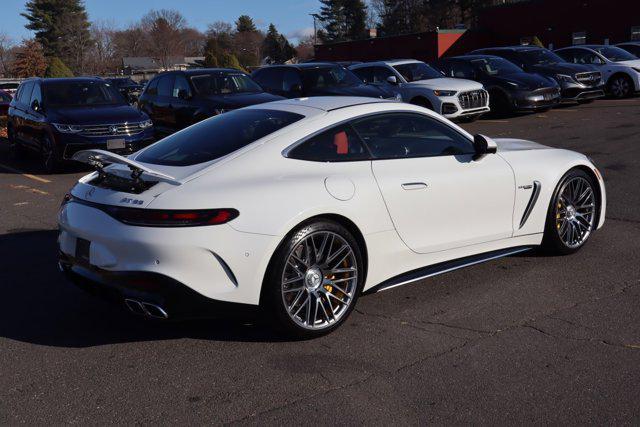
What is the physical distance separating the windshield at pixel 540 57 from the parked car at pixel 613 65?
3.96ft

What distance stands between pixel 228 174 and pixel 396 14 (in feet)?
265

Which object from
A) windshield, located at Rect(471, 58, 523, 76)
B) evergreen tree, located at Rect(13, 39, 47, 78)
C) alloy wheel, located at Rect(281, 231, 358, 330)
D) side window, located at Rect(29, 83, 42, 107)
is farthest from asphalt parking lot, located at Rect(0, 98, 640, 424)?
evergreen tree, located at Rect(13, 39, 47, 78)

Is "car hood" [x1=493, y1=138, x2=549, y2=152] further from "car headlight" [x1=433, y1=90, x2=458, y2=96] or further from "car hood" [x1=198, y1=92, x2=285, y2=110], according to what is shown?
"car headlight" [x1=433, y1=90, x2=458, y2=96]

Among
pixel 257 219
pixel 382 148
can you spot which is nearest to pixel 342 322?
pixel 257 219

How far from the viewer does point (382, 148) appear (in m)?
5.14

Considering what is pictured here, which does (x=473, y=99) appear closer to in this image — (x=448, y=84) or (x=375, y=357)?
(x=448, y=84)

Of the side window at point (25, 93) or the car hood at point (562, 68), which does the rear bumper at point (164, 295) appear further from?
the car hood at point (562, 68)

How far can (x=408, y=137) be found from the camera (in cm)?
538

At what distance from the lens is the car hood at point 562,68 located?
20.2 meters

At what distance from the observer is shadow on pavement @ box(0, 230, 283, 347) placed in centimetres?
471

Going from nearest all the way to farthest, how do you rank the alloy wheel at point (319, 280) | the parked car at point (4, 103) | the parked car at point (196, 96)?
1. the alloy wheel at point (319, 280)
2. the parked car at point (196, 96)
3. the parked car at point (4, 103)

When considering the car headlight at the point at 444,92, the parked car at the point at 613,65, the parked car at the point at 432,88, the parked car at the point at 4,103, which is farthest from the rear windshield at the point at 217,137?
the parked car at the point at 4,103

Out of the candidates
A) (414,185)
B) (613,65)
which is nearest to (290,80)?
(613,65)

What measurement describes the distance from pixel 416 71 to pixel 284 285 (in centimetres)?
1546
